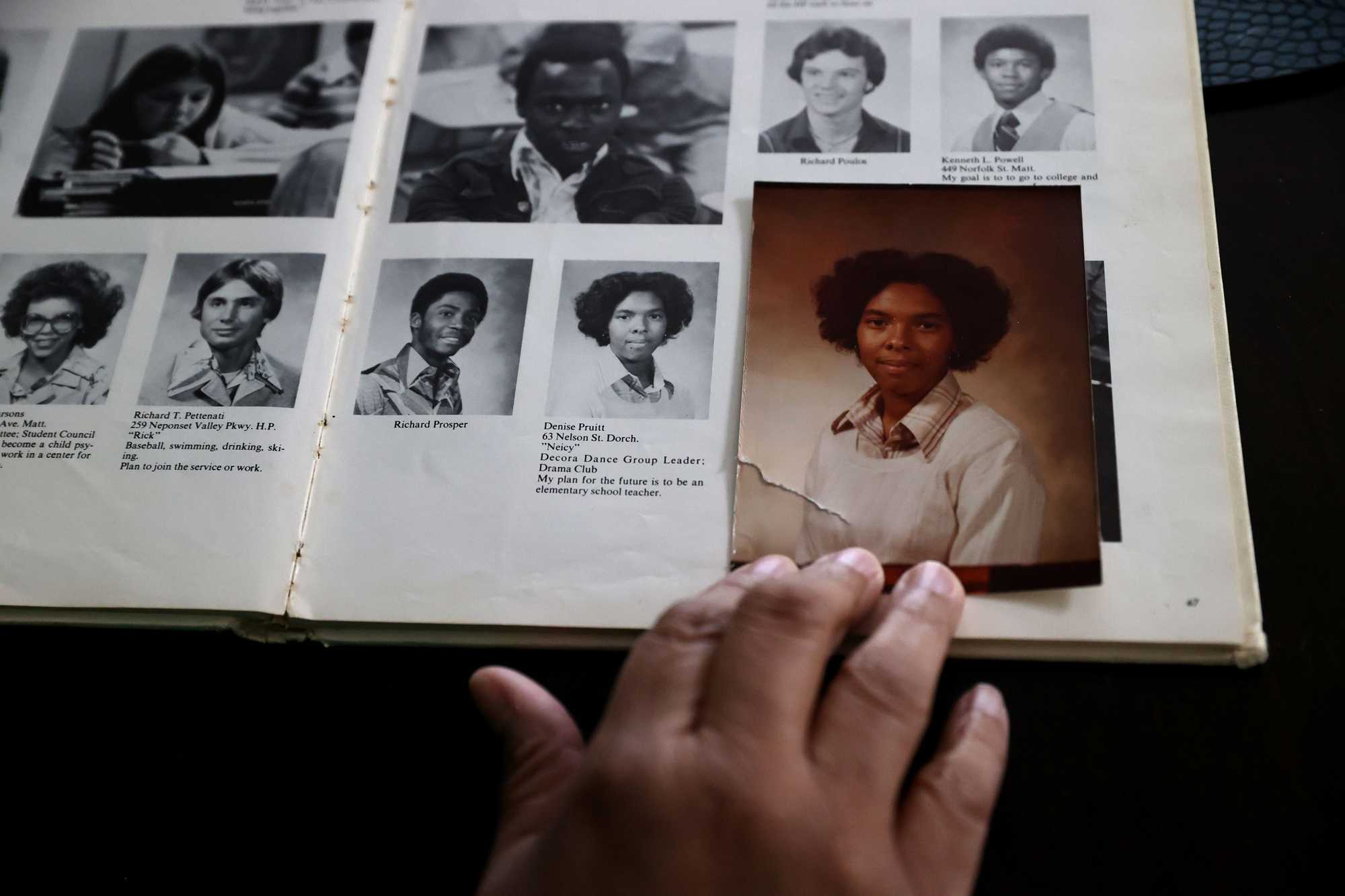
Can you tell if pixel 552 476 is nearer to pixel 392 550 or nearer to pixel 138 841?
pixel 392 550

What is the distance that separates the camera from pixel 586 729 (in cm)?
48

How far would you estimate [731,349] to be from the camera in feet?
1.82

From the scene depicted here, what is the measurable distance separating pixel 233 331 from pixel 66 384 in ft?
0.33

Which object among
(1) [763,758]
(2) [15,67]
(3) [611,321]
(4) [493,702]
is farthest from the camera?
(2) [15,67]

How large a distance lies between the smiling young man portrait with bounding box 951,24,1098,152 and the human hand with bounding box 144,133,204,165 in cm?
49

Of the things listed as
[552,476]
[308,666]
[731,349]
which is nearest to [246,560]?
[308,666]

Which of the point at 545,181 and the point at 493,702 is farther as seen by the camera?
the point at 545,181

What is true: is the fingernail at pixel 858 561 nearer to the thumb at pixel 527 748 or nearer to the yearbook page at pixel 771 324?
the yearbook page at pixel 771 324

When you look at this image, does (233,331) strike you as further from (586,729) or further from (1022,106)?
(1022,106)

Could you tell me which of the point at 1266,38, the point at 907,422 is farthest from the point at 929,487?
the point at 1266,38

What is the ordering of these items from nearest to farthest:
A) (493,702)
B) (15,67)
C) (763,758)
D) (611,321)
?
(763,758) → (493,702) → (611,321) → (15,67)
